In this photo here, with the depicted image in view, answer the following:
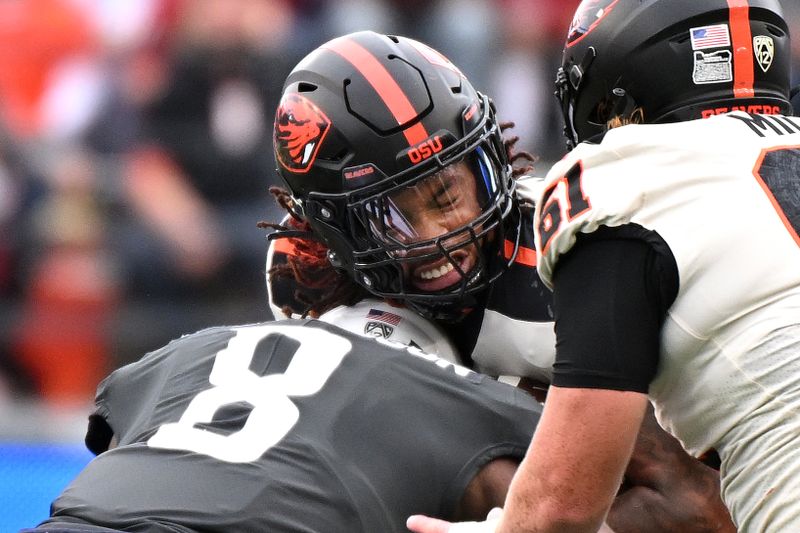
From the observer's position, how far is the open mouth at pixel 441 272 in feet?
9.15

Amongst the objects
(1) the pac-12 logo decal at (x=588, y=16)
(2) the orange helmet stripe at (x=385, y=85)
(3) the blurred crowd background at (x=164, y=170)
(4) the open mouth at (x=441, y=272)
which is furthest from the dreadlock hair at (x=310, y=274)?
(3) the blurred crowd background at (x=164, y=170)

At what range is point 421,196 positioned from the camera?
9.28 feet

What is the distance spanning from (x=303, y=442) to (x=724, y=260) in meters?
0.80

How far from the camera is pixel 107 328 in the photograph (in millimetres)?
5793

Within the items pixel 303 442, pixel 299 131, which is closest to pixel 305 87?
pixel 299 131

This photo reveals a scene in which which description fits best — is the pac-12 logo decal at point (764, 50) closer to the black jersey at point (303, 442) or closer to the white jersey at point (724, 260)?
the white jersey at point (724, 260)

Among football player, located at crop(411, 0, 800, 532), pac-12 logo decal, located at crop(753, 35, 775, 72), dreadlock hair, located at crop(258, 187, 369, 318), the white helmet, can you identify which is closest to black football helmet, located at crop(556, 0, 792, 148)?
pac-12 logo decal, located at crop(753, 35, 775, 72)

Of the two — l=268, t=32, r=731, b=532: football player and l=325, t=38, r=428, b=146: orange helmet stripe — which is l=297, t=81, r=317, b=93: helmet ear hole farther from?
l=325, t=38, r=428, b=146: orange helmet stripe

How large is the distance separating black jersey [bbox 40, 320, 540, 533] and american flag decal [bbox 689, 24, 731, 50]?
27.9 inches

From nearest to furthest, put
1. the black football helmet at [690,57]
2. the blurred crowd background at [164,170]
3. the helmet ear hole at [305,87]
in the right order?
the black football helmet at [690,57] → the helmet ear hole at [305,87] → the blurred crowd background at [164,170]

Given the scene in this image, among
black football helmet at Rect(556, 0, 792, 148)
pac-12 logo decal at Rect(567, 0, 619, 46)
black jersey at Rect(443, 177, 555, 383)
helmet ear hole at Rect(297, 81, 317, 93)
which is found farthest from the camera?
helmet ear hole at Rect(297, 81, 317, 93)

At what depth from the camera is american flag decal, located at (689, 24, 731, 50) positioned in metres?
2.02

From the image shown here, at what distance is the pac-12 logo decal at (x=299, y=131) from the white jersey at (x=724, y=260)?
1.18 meters

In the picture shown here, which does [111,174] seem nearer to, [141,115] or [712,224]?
[141,115]
